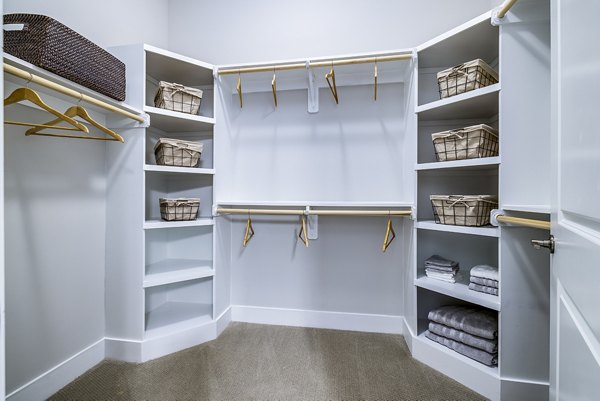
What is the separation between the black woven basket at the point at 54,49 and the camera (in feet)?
3.73

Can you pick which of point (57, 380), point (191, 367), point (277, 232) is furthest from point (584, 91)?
point (57, 380)

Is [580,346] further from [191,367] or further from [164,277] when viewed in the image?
[164,277]

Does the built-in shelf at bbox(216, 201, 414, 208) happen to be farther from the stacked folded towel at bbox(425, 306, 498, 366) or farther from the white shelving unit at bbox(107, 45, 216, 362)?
the stacked folded towel at bbox(425, 306, 498, 366)

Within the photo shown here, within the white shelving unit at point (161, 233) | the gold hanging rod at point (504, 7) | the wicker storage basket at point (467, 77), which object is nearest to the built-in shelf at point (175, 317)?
the white shelving unit at point (161, 233)

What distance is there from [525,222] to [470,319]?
739 millimetres

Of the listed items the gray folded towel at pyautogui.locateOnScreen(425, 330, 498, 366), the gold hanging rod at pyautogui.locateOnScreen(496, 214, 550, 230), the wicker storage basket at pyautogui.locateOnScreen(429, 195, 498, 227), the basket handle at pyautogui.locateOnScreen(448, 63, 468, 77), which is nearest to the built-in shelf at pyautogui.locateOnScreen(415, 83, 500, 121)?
the basket handle at pyautogui.locateOnScreen(448, 63, 468, 77)

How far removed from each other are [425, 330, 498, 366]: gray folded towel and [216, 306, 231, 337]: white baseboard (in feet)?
4.71

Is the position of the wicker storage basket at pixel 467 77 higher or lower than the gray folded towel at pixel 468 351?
higher

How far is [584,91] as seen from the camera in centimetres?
59

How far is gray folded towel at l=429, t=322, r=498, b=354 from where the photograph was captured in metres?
1.49

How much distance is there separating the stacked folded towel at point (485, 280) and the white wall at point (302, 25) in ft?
5.27

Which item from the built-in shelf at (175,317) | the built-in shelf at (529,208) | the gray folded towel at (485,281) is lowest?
the built-in shelf at (175,317)

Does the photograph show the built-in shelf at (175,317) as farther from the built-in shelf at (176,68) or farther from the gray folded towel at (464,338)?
the built-in shelf at (176,68)

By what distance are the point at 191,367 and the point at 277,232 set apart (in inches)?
41.4
